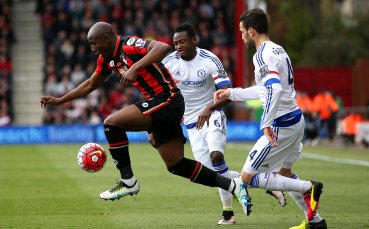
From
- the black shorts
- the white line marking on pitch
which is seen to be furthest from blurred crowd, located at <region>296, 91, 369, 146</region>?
the black shorts

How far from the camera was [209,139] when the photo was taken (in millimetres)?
11023

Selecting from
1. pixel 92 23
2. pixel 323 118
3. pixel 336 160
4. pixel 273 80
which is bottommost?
pixel 323 118

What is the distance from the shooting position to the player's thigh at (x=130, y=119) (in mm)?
9281

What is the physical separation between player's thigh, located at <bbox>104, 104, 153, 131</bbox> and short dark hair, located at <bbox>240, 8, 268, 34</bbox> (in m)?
1.41

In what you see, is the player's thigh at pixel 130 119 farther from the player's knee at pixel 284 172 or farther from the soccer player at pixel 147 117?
the player's knee at pixel 284 172

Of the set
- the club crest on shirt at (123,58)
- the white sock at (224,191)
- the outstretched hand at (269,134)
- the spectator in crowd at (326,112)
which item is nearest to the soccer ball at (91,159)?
the club crest on shirt at (123,58)

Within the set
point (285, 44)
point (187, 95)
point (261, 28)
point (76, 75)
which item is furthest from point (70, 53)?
point (285, 44)

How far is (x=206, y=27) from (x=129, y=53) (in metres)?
25.6

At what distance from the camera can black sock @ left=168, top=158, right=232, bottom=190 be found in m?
9.51

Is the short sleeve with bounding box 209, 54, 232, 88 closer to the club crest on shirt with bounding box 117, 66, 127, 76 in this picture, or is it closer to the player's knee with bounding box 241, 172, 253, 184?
the club crest on shirt with bounding box 117, 66, 127, 76

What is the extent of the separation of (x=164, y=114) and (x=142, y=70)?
A: 1.71 feet

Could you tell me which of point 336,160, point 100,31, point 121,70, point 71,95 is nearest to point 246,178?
point 121,70

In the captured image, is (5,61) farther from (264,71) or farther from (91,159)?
(264,71)

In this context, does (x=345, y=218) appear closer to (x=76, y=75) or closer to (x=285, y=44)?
(x=76, y=75)
